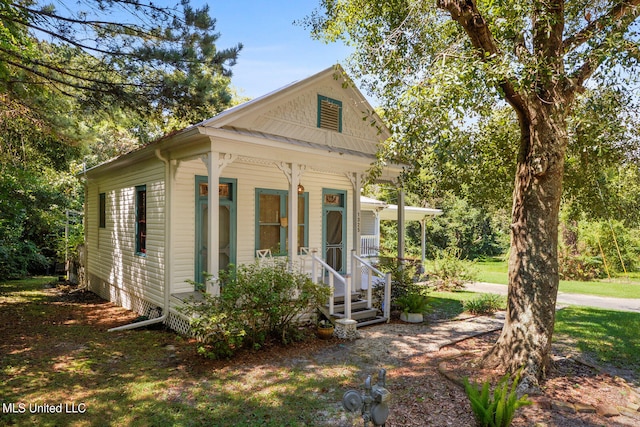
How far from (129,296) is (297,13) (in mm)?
7874

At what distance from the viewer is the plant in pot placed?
8586mm

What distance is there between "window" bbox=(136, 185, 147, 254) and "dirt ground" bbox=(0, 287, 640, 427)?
79.8 inches

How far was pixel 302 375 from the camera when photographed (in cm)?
536

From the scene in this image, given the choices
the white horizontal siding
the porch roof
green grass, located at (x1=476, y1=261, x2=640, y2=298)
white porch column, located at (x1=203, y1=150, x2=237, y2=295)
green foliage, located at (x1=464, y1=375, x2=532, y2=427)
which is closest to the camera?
green foliage, located at (x1=464, y1=375, x2=532, y2=427)

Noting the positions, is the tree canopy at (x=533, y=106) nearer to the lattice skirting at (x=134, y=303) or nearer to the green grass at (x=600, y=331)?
the green grass at (x=600, y=331)

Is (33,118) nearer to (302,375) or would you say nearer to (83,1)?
(83,1)

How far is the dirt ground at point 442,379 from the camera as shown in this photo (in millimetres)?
4172

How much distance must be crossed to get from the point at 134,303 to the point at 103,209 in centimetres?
394

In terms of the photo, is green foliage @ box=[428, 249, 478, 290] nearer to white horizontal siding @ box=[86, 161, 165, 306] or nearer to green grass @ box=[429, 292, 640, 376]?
green grass @ box=[429, 292, 640, 376]

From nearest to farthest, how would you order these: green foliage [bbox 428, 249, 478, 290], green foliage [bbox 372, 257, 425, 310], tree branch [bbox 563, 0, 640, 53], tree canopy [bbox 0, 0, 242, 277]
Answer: tree branch [bbox 563, 0, 640, 53] < tree canopy [bbox 0, 0, 242, 277] < green foliage [bbox 372, 257, 425, 310] < green foliage [bbox 428, 249, 478, 290]

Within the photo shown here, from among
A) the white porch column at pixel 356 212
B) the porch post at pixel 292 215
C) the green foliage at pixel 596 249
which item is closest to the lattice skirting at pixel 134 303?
the porch post at pixel 292 215

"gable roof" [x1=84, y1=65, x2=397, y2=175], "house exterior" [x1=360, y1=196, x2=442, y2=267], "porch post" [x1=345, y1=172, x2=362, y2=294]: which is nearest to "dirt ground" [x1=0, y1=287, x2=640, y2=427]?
"porch post" [x1=345, y1=172, x2=362, y2=294]

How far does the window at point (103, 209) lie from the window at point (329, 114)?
Result: 7.07m

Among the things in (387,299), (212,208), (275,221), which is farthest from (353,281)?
(212,208)
